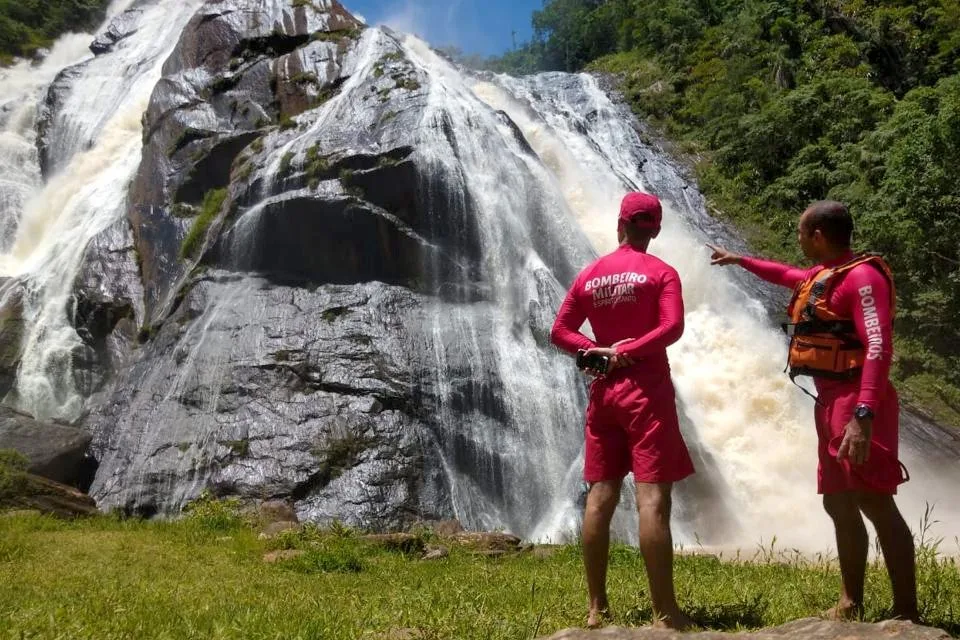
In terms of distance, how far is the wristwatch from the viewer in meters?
2.95

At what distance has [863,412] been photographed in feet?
9.72

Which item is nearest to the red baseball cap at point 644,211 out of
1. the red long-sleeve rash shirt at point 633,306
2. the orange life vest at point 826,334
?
the red long-sleeve rash shirt at point 633,306

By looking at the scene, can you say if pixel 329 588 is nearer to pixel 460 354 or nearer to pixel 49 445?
pixel 460 354

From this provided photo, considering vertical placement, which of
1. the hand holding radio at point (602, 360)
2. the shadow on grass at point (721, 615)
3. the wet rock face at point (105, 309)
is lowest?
the shadow on grass at point (721, 615)

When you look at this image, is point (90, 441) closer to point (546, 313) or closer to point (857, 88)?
point (546, 313)

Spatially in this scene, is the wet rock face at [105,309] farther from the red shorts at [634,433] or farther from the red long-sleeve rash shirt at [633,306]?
the red shorts at [634,433]

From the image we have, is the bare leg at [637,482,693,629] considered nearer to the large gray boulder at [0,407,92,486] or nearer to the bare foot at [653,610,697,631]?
the bare foot at [653,610,697,631]

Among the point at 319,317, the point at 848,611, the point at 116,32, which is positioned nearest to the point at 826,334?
the point at 848,611

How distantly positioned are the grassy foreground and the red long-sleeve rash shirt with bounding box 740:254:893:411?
100 centimetres

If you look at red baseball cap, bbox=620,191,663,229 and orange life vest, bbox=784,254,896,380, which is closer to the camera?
orange life vest, bbox=784,254,896,380

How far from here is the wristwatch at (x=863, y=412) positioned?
295 cm

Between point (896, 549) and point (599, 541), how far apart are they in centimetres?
118

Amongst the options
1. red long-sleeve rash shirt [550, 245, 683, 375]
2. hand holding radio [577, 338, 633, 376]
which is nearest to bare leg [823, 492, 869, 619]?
red long-sleeve rash shirt [550, 245, 683, 375]

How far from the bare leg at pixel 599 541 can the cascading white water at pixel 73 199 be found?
14.1m
